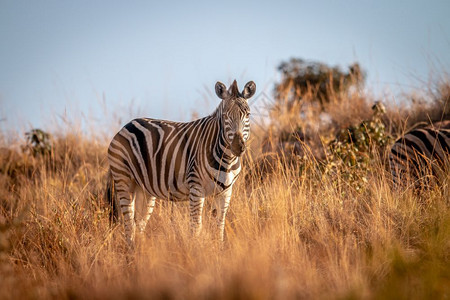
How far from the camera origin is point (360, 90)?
10.3 metres

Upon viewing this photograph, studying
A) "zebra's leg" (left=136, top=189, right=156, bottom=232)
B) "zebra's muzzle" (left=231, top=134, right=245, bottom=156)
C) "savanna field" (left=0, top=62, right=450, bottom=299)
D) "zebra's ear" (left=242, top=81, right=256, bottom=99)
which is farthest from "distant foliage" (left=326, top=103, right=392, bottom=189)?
"zebra's leg" (left=136, top=189, right=156, bottom=232)

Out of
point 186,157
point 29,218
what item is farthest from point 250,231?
point 29,218

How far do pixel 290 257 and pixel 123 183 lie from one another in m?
2.53

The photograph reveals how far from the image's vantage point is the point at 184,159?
491cm

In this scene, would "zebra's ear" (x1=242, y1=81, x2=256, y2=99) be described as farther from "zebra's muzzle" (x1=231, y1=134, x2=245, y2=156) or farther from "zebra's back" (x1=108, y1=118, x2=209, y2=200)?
"zebra's back" (x1=108, y1=118, x2=209, y2=200)

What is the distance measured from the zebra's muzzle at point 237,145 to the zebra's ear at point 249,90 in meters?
0.66

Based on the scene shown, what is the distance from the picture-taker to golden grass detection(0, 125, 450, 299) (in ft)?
9.37

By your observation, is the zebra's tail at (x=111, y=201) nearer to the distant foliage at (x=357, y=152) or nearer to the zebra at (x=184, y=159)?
the zebra at (x=184, y=159)

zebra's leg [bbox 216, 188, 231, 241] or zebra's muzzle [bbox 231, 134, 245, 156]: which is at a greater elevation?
zebra's muzzle [bbox 231, 134, 245, 156]

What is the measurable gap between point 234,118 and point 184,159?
0.99 meters

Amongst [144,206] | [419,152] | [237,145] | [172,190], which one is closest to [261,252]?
[237,145]

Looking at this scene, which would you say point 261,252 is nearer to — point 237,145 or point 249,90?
point 237,145

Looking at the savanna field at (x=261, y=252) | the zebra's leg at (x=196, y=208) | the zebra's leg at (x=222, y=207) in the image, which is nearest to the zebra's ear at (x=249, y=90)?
the zebra's leg at (x=222, y=207)

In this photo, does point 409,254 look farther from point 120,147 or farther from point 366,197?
point 120,147
